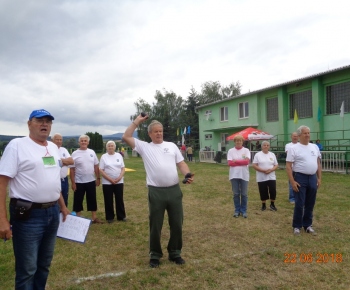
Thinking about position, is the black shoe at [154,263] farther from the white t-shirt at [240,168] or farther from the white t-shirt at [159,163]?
the white t-shirt at [240,168]

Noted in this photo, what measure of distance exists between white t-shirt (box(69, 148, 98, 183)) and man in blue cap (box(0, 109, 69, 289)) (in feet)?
10.4

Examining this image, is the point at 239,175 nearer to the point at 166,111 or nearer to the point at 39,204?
the point at 39,204

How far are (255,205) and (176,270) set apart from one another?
4294mm

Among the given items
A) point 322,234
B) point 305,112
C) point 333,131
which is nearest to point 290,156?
point 322,234

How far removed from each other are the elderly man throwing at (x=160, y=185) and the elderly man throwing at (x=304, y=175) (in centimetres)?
216

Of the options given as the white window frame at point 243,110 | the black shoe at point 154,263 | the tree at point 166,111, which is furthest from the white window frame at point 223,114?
the black shoe at point 154,263

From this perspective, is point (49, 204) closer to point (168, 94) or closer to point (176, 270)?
point (176, 270)

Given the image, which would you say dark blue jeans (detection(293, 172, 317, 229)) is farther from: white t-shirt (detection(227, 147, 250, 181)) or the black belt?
the black belt

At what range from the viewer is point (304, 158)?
5082 mm

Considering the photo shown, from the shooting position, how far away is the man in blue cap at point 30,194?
257 cm

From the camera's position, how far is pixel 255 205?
7.67 m

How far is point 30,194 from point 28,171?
20 cm

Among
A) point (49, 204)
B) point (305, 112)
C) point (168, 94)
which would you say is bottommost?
point (49, 204)

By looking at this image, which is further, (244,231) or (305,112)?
(305,112)
